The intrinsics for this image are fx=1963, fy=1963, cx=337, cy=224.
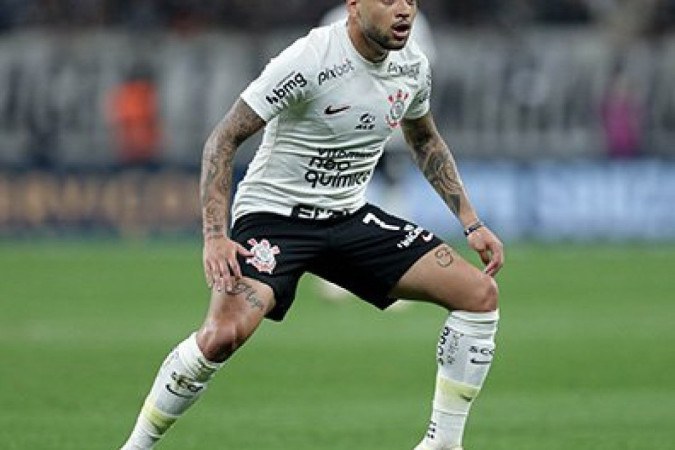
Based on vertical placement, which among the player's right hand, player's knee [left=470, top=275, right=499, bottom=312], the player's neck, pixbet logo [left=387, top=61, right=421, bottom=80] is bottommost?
player's knee [left=470, top=275, right=499, bottom=312]

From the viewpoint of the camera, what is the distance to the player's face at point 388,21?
8.70m

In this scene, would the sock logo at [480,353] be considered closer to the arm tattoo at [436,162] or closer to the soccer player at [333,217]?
the soccer player at [333,217]

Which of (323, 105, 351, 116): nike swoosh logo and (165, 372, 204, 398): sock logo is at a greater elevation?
(323, 105, 351, 116): nike swoosh logo

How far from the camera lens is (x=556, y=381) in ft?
43.1

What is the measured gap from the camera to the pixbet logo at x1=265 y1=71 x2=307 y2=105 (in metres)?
8.56

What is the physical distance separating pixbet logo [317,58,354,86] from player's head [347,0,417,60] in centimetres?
15

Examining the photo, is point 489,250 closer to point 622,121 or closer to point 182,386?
point 182,386

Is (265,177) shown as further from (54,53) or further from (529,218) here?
(54,53)

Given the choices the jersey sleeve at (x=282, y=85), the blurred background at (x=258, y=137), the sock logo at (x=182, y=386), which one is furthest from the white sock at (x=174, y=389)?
the blurred background at (x=258, y=137)

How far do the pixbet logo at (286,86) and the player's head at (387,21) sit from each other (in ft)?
1.32

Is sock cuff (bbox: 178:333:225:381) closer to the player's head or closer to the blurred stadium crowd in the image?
the player's head

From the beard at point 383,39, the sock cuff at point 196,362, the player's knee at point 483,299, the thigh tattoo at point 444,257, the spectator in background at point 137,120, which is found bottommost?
the spectator in background at point 137,120

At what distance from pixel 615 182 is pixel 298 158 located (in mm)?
16008

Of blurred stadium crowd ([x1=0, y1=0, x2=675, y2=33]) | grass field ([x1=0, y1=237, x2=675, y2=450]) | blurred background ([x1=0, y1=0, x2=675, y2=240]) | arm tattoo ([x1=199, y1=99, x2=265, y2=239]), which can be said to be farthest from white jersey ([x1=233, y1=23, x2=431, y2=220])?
blurred stadium crowd ([x1=0, y1=0, x2=675, y2=33])
